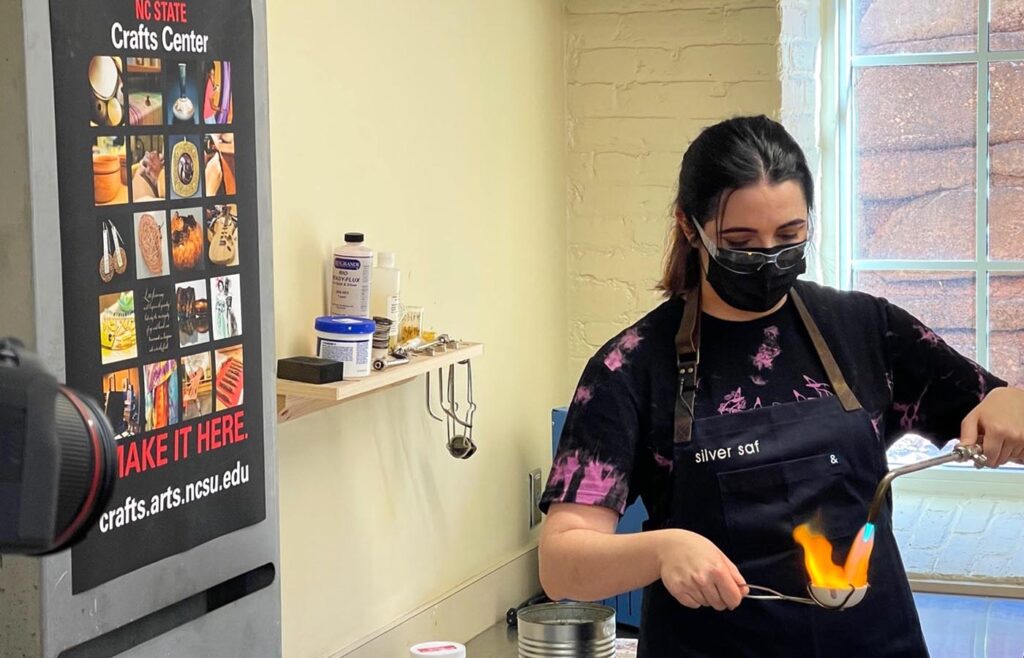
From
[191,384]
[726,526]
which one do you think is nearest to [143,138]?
[191,384]

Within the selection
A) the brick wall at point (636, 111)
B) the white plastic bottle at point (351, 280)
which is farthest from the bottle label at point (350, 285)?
the brick wall at point (636, 111)

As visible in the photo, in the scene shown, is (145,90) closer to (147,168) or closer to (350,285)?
(147,168)

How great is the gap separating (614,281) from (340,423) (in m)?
1.09

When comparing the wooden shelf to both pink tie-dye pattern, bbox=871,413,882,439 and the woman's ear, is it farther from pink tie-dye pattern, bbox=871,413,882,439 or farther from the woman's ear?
pink tie-dye pattern, bbox=871,413,882,439

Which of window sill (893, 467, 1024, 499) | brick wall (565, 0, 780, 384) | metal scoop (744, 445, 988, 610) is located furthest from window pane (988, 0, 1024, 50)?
metal scoop (744, 445, 988, 610)

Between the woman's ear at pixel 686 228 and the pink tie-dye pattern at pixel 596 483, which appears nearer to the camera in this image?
the pink tie-dye pattern at pixel 596 483

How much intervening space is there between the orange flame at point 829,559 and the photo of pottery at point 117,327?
2.71 feet

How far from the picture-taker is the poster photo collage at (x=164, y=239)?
130cm

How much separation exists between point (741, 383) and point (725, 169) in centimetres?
27

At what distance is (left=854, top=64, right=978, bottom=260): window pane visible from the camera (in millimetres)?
3070

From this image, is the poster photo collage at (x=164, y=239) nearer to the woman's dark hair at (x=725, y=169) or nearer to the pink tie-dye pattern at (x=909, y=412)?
the woman's dark hair at (x=725, y=169)

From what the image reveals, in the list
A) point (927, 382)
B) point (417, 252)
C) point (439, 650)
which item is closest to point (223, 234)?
point (927, 382)

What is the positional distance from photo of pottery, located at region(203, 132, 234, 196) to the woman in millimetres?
523

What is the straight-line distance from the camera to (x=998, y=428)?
65.0 inches
